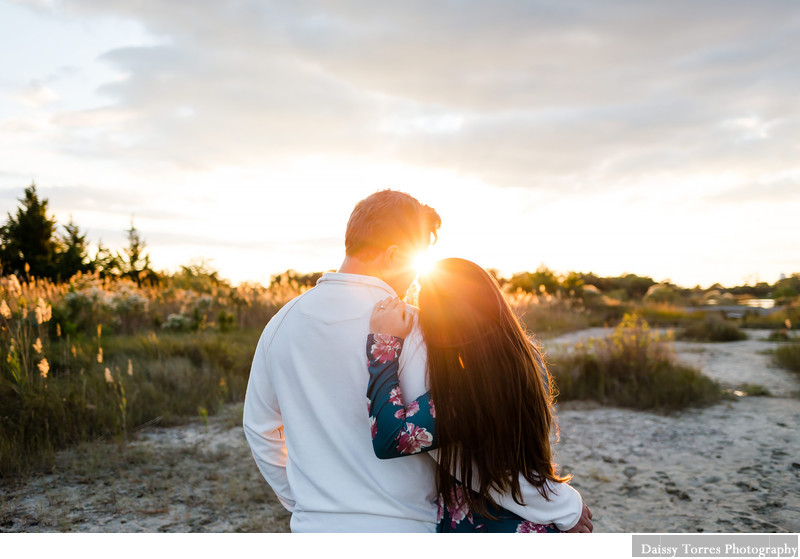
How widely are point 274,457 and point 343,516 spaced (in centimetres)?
49

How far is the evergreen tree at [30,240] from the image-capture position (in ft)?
76.3

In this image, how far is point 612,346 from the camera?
7.28 meters

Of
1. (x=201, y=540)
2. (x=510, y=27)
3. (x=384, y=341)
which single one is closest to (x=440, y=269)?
(x=384, y=341)

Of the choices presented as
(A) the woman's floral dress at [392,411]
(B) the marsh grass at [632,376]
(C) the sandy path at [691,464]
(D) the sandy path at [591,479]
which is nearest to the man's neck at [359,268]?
(A) the woman's floral dress at [392,411]

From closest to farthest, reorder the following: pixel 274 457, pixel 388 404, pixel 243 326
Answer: pixel 388 404 < pixel 274 457 < pixel 243 326

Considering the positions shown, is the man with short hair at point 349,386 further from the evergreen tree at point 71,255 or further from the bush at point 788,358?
the evergreen tree at point 71,255

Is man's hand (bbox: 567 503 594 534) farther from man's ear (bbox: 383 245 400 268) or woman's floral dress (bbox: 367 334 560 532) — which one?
man's ear (bbox: 383 245 400 268)

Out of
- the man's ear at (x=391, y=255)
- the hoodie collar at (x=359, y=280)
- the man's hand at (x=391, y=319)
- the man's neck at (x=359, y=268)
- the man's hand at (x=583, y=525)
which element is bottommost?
the man's hand at (x=583, y=525)

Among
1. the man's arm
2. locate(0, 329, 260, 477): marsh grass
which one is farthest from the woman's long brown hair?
locate(0, 329, 260, 477): marsh grass

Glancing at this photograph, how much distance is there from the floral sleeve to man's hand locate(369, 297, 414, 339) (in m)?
0.07

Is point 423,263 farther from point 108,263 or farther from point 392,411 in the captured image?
point 108,263

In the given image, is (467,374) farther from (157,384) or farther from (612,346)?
(612,346)

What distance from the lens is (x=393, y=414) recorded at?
5.01ft

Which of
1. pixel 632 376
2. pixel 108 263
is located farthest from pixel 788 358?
pixel 108 263
